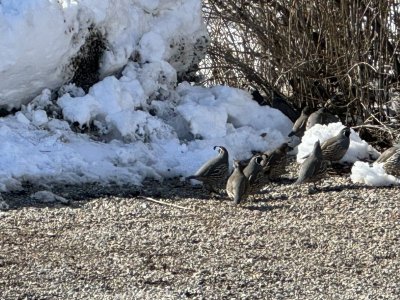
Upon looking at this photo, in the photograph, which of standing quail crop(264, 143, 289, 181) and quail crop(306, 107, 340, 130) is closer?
standing quail crop(264, 143, 289, 181)

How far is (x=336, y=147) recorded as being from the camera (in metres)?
10.4

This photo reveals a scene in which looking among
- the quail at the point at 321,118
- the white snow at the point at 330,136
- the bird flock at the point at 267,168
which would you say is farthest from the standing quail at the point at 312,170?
the quail at the point at 321,118

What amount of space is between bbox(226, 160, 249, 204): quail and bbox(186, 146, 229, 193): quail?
0.68 ft

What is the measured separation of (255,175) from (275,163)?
0.65 metres

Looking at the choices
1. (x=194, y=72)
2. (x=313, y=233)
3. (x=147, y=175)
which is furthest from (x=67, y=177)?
(x=194, y=72)

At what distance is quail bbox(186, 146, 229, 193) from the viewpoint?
9.50 metres

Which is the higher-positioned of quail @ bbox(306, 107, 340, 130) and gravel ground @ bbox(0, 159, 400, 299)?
quail @ bbox(306, 107, 340, 130)

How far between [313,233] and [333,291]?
141 cm

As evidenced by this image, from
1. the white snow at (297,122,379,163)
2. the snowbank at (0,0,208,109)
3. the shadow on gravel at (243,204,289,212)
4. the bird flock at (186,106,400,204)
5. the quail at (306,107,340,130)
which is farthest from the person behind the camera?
the quail at (306,107,340,130)

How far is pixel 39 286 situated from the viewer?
686 cm

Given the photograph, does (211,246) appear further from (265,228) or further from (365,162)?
(365,162)

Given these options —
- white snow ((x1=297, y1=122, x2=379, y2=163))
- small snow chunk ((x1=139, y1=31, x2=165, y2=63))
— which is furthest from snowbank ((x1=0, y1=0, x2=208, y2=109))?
white snow ((x1=297, y1=122, x2=379, y2=163))

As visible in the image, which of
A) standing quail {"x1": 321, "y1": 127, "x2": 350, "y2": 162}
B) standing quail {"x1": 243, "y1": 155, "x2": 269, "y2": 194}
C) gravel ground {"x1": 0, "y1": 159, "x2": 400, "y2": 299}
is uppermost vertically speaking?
standing quail {"x1": 321, "y1": 127, "x2": 350, "y2": 162}

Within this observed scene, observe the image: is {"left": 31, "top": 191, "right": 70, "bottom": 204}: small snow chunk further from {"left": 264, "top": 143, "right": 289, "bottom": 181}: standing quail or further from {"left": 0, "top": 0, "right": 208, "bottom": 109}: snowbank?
{"left": 264, "top": 143, "right": 289, "bottom": 181}: standing quail
